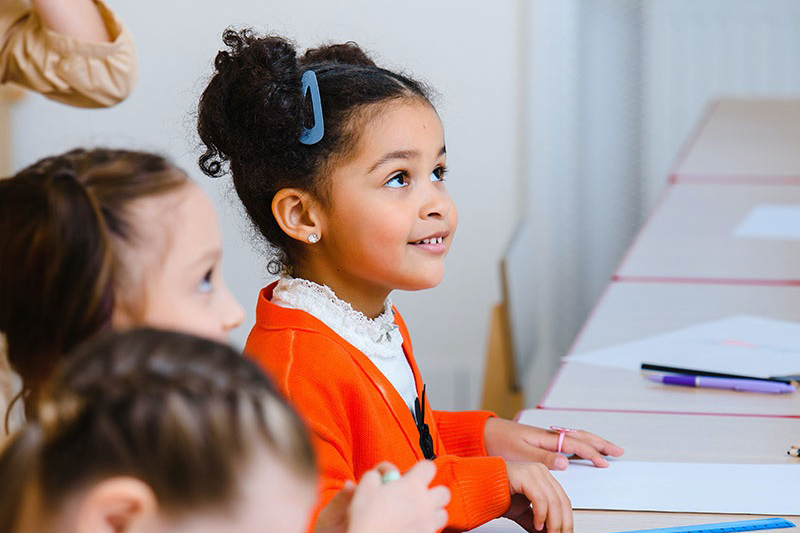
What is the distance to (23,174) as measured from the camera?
0.77 m

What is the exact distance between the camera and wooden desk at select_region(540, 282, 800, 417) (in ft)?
4.48

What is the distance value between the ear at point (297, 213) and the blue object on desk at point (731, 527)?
1.44 ft

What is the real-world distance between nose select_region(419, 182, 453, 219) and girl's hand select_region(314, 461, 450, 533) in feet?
1.55

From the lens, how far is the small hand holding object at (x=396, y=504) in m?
0.72

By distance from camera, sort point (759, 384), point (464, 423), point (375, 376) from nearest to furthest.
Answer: point (375, 376) < point (464, 423) < point (759, 384)

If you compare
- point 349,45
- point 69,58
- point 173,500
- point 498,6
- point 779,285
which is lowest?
point 173,500

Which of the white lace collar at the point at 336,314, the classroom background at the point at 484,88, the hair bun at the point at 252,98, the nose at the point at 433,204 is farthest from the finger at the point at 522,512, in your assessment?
the classroom background at the point at 484,88

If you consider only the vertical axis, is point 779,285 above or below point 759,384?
above

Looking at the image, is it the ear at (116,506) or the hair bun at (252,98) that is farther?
the hair bun at (252,98)

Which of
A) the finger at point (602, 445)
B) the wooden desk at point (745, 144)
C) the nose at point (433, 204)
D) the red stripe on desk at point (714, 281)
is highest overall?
the wooden desk at point (745, 144)

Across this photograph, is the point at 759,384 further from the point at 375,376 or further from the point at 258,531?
the point at 258,531

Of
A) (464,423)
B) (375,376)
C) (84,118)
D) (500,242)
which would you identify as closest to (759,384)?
(464,423)

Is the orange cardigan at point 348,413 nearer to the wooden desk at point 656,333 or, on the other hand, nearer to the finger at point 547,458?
the finger at point 547,458

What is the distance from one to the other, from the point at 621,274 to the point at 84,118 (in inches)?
69.2
